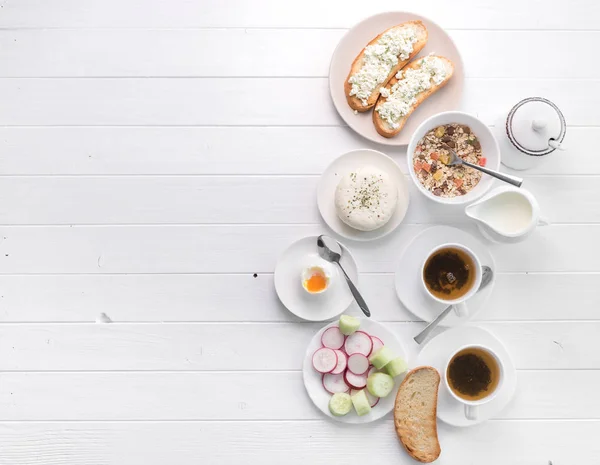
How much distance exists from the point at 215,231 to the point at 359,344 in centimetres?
53

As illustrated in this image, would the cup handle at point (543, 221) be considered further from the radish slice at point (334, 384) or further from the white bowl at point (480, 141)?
the radish slice at point (334, 384)

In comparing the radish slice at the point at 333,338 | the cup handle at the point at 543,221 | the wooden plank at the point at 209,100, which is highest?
the wooden plank at the point at 209,100

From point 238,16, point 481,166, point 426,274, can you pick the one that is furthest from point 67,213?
point 481,166

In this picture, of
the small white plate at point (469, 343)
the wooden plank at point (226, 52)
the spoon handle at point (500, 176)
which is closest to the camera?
the spoon handle at point (500, 176)

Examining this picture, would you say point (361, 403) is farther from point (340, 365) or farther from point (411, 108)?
point (411, 108)

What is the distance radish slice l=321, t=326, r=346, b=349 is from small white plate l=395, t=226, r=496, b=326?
204mm

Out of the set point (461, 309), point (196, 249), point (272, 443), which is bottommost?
point (272, 443)

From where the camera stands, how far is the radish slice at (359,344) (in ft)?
5.62

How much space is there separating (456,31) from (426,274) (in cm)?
73

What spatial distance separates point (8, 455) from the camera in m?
1.78

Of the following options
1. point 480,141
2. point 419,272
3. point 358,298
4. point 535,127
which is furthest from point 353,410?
point 535,127

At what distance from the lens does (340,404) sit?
1691 mm

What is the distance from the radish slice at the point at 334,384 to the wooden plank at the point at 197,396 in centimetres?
8

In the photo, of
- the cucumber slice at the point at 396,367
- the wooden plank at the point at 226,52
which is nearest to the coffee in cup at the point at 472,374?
the cucumber slice at the point at 396,367
